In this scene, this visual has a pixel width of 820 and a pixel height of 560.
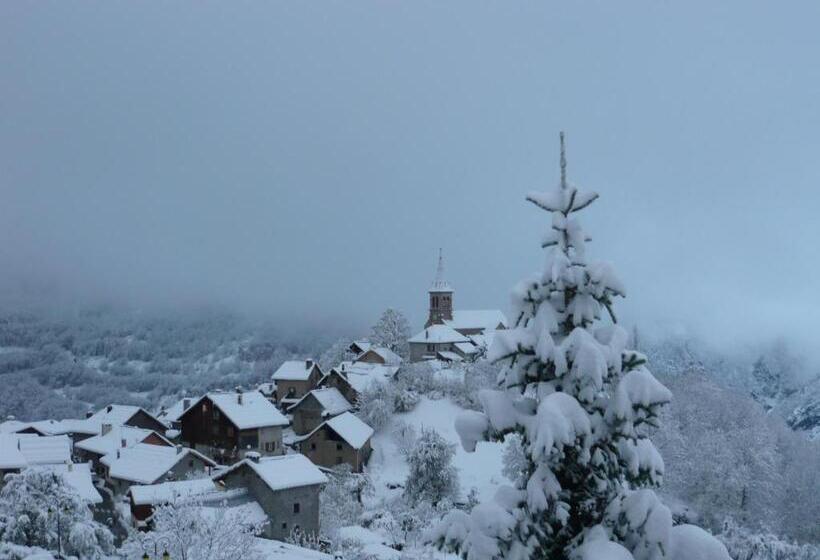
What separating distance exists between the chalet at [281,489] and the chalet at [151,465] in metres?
8.15

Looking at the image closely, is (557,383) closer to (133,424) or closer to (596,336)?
(596,336)

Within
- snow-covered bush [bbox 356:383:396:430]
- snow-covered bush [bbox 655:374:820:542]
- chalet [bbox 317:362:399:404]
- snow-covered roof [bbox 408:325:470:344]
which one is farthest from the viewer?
snow-covered roof [bbox 408:325:470:344]

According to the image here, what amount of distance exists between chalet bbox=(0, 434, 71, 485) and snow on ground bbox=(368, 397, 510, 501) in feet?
88.3

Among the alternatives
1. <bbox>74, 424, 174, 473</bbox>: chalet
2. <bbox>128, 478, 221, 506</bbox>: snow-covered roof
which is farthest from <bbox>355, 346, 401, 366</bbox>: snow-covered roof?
<bbox>128, 478, 221, 506</bbox>: snow-covered roof

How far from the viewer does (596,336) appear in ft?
29.1

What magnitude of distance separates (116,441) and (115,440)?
30cm

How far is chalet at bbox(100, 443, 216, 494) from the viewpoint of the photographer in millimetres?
47688

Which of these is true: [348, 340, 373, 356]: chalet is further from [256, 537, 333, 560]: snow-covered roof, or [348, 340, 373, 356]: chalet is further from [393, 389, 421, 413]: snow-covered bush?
[256, 537, 333, 560]: snow-covered roof

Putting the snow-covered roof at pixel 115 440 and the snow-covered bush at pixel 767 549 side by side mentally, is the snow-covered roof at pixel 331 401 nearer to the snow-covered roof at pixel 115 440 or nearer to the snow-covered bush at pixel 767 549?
the snow-covered roof at pixel 115 440

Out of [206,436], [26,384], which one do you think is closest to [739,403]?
[206,436]

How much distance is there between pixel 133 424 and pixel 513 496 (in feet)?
228

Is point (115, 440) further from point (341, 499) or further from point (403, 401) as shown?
point (403, 401)

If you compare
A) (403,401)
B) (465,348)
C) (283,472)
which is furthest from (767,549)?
(465,348)

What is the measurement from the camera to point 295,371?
78062 millimetres
